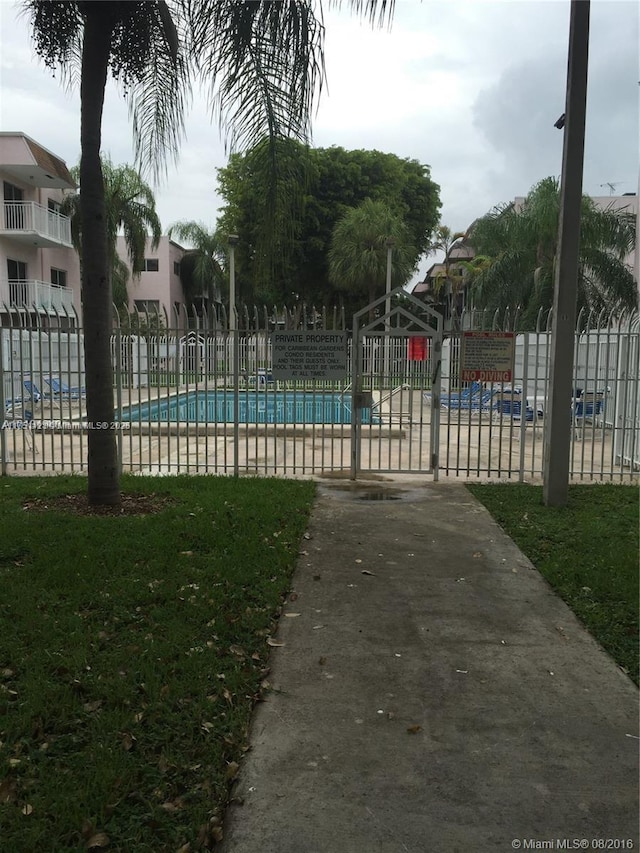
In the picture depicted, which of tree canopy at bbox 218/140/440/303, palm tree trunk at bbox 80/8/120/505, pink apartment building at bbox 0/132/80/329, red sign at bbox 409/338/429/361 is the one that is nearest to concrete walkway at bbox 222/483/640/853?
palm tree trunk at bbox 80/8/120/505

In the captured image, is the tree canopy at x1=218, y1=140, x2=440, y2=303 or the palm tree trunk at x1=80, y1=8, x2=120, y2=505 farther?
the tree canopy at x1=218, y1=140, x2=440, y2=303

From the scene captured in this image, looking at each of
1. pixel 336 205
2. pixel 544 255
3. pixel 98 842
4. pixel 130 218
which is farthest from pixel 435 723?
pixel 336 205

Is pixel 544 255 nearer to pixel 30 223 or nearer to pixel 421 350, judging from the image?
pixel 421 350

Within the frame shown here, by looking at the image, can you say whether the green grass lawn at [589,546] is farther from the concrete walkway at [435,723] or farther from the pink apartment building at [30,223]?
the pink apartment building at [30,223]

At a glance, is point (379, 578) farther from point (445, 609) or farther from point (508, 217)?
point (508, 217)

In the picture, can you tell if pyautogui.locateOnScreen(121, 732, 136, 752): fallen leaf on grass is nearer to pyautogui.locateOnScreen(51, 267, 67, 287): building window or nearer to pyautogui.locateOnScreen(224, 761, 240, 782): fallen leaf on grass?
pyautogui.locateOnScreen(224, 761, 240, 782): fallen leaf on grass

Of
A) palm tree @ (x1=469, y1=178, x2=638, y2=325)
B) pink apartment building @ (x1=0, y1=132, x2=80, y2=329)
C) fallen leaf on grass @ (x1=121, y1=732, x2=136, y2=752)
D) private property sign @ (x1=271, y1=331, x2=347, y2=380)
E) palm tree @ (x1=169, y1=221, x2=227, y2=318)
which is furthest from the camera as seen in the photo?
palm tree @ (x1=169, y1=221, x2=227, y2=318)

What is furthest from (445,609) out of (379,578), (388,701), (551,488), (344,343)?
(344,343)

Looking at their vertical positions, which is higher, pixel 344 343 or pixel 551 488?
pixel 344 343

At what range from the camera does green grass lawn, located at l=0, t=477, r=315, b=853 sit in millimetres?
2674

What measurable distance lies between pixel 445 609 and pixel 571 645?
2.95 feet

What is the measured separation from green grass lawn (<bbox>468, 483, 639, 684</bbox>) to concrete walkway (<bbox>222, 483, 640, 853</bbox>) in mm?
174

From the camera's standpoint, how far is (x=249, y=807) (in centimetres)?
275

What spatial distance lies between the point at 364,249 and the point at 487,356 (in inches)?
970
